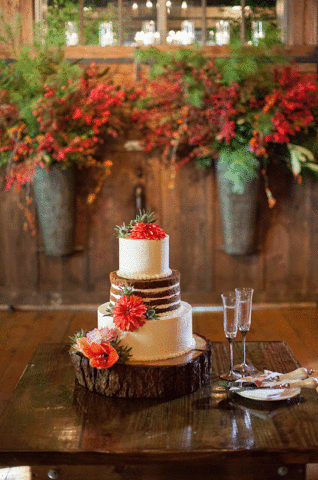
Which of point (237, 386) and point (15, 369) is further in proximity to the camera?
point (15, 369)

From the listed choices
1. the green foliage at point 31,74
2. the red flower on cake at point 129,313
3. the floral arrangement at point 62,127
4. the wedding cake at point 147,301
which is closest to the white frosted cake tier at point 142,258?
the wedding cake at point 147,301

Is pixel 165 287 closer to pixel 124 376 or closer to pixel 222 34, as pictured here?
pixel 124 376

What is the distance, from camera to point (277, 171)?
3.88 metres

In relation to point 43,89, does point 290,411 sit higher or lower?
lower

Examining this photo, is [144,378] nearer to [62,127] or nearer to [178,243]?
[62,127]

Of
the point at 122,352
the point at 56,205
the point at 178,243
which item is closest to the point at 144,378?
the point at 122,352

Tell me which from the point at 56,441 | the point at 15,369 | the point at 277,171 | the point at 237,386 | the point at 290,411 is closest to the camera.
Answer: the point at 56,441

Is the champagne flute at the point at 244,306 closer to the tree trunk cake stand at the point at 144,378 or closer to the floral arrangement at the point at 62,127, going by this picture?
the tree trunk cake stand at the point at 144,378

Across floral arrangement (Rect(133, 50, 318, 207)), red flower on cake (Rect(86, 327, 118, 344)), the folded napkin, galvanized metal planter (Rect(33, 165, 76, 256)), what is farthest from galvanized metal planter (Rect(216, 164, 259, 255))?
red flower on cake (Rect(86, 327, 118, 344))

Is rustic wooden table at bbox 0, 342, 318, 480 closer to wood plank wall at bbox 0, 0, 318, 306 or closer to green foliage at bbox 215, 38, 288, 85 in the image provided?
wood plank wall at bbox 0, 0, 318, 306

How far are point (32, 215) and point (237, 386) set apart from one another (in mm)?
2445

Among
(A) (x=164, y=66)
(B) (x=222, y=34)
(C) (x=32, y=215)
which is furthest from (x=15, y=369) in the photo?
(B) (x=222, y=34)

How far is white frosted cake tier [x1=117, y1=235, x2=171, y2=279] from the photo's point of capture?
187 centimetres

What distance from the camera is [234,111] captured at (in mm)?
3508
